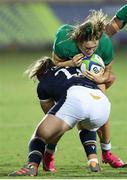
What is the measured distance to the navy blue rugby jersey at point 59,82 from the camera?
9.19 meters

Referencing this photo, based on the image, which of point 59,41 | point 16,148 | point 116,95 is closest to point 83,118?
point 59,41

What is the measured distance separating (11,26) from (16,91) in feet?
37.3

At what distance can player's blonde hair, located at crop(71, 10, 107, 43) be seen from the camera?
30.3ft

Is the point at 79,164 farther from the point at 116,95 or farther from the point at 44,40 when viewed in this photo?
the point at 44,40

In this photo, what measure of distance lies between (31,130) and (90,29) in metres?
5.32

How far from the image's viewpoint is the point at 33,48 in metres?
32.8

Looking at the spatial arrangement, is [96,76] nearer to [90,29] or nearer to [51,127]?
[90,29]

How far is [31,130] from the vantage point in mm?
14328

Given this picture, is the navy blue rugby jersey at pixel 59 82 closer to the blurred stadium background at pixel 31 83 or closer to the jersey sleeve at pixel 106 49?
the jersey sleeve at pixel 106 49

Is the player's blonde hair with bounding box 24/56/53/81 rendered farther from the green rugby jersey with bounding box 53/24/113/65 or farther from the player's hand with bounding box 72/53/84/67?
the player's hand with bounding box 72/53/84/67

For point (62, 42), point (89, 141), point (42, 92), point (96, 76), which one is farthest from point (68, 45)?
point (89, 141)

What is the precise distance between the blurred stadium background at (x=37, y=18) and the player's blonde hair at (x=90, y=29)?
72.5 ft

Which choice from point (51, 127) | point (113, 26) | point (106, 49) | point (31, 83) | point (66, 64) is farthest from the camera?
point (31, 83)

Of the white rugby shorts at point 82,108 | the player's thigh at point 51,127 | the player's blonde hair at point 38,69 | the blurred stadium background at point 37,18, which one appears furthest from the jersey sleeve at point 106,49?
the blurred stadium background at point 37,18
